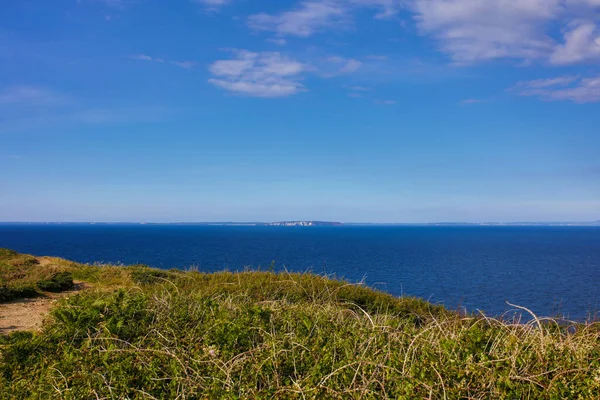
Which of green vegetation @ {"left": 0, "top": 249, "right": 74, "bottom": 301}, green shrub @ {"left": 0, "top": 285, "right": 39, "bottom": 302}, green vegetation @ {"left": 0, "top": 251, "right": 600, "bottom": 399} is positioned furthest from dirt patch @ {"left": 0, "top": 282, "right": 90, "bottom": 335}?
green vegetation @ {"left": 0, "top": 251, "right": 600, "bottom": 399}

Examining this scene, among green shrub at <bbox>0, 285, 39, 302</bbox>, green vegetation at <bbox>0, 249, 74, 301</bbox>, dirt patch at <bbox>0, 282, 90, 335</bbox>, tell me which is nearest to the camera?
dirt patch at <bbox>0, 282, 90, 335</bbox>

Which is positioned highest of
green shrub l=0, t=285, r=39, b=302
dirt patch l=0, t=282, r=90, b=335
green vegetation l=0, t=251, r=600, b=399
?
green vegetation l=0, t=251, r=600, b=399

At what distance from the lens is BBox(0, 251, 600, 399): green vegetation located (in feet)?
17.5

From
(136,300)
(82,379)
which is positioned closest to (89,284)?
(136,300)

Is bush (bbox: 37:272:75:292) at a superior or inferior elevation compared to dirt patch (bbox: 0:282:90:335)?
superior

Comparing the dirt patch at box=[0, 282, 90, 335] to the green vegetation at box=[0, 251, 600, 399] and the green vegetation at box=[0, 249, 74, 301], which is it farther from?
the green vegetation at box=[0, 251, 600, 399]

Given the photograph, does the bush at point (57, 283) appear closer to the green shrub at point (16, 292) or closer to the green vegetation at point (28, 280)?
the green vegetation at point (28, 280)

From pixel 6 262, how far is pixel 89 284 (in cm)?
389

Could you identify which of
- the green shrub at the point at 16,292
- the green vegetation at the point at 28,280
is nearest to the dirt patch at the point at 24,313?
the green shrub at the point at 16,292

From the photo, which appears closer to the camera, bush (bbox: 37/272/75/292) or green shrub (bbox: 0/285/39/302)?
green shrub (bbox: 0/285/39/302)

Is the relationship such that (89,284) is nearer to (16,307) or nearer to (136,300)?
(16,307)

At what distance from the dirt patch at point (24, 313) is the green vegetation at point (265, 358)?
11.8 ft

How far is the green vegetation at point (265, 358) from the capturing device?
5.35m

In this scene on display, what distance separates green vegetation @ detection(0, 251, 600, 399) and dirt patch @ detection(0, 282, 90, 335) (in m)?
3.61
